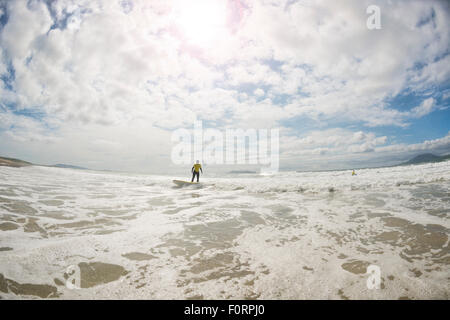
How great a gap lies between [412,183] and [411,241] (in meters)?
10.9

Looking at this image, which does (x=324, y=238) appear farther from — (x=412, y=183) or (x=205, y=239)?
(x=412, y=183)

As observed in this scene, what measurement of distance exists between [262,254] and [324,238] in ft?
5.23

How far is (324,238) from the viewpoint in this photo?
410cm

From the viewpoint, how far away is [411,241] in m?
3.76

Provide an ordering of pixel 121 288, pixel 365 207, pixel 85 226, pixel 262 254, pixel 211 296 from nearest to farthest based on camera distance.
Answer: pixel 211 296, pixel 121 288, pixel 262 254, pixel 85 226, pixel 365 207

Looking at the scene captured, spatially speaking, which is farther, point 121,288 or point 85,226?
point 85,226

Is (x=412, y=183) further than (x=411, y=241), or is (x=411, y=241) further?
(x=412, y=183)

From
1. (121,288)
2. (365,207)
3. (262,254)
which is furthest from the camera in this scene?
(365,207)
